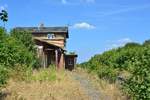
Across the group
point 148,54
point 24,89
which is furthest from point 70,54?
point 148,54

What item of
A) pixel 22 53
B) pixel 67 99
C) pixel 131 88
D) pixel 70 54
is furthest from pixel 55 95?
pixel 70 54

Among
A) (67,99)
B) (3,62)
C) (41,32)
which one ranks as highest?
(41,32)

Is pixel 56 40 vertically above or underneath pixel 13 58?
above

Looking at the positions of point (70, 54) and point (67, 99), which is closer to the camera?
point (67, 99)

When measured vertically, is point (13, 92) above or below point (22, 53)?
below

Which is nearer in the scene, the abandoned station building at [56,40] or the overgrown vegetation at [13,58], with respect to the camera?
the overgrown vegetation at [13,58]

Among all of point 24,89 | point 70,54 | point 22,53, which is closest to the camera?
point 24,89

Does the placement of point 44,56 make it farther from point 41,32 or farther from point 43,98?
point 43,98

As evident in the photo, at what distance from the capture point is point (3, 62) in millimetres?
15695

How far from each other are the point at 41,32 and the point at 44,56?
19.1m

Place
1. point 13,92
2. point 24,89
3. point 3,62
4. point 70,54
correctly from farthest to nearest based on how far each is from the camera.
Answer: point 70,54
point 24,89
point 13,92
point 3,62

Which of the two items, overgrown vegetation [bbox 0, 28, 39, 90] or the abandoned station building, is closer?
overgrown vegetation [bbox 0, 28, 39, 90]

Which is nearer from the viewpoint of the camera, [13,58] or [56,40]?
[13,58]

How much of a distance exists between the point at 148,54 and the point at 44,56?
3226cm
